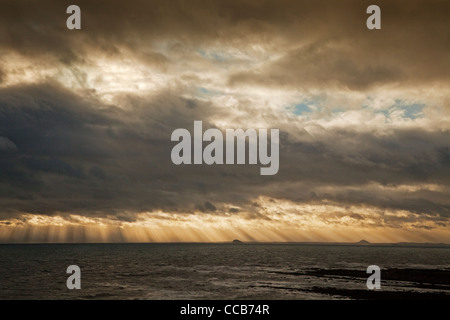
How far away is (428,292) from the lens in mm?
50438

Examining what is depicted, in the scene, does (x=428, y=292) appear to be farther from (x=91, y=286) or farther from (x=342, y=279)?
(x=91, y=286)

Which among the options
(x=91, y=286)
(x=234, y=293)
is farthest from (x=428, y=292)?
(x=91, y=286)

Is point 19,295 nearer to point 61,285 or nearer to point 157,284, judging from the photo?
point 61,285

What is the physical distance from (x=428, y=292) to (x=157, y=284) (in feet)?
132
